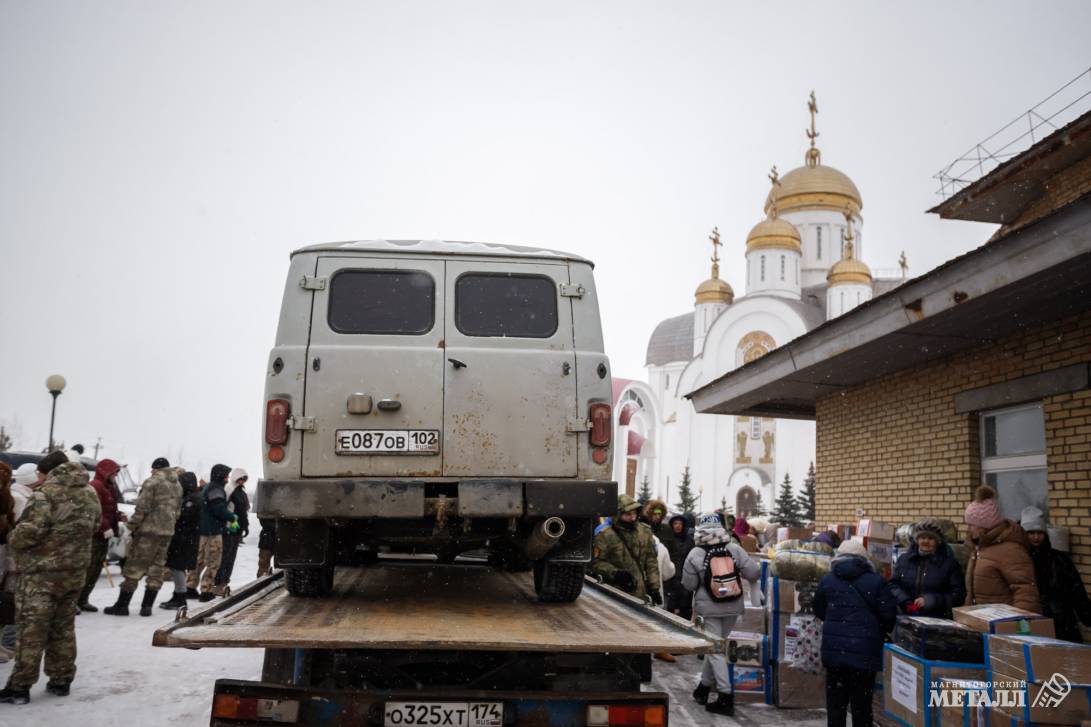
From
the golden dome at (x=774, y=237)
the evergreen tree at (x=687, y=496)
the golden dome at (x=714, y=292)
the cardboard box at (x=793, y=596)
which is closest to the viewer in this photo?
the cardboard box at (x=793, y=596)

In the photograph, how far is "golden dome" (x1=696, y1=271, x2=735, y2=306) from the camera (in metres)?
63.1

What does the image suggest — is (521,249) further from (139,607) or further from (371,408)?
(139,607)

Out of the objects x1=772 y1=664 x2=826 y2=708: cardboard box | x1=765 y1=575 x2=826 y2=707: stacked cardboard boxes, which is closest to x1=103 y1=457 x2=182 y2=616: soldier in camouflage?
x1=765 y1=575 x2=826 y2=707: stacked cardboard boxes

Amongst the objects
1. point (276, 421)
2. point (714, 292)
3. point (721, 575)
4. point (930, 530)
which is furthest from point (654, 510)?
point (714, 292)

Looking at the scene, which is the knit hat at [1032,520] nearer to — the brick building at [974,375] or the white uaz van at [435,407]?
the brick building at [974,375]

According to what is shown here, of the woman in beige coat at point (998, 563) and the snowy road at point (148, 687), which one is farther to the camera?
the woman in beige coat at point (998, 563)

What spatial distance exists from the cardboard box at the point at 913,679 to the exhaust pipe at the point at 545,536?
8.34 ft

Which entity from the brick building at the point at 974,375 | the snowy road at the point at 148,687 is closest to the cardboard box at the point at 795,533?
the brick building at the point at 974,375

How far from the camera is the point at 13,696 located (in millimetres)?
6395

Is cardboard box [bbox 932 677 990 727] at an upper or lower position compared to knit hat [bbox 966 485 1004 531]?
lower

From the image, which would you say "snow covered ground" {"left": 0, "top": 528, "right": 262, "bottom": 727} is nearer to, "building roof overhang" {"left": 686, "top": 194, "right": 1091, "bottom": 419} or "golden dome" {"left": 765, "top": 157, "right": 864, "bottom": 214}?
"building roof overhang" {"left": 686, "top": 194, "right": 1091, "bottom": 419}

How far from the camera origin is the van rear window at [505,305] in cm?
559

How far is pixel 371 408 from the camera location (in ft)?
17.2

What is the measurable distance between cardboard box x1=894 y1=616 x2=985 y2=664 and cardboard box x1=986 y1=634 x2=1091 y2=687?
297mm
